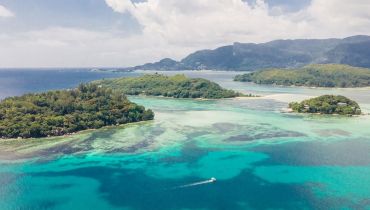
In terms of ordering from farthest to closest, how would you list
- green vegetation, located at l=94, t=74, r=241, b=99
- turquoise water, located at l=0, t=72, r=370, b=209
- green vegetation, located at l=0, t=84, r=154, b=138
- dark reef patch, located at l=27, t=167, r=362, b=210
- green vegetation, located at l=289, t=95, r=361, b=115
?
green vegetation, located at l=94, t=74, r=241, b=99 < green vegetation, located at l=289, t=95, r=361, b=115 < green vegetation, located at l=0, t=84, r=154, b=138 < turquoise water, located at l=0, t=72, r=370, b=209 < dark reef patch, located at l=27, t=167, r=362, b=210

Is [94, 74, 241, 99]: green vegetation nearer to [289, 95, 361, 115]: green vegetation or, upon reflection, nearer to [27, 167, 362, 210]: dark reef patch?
[289, 95, 361, 115]: green vegetation

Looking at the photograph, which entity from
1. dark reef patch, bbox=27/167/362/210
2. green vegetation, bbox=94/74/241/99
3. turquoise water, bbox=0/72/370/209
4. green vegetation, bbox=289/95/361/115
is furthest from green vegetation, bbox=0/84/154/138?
green vegetation, bbox=94/74/241/99

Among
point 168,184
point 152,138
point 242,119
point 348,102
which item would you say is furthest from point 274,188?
point 348,102

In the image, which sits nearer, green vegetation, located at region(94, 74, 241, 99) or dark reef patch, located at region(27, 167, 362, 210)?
dark reef patch, located at region(27, 167, 362, 210)

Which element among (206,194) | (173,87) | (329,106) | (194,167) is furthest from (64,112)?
(173,87)

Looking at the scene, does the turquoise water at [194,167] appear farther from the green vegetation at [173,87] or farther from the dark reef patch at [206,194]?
the green vegetation at [173,87]

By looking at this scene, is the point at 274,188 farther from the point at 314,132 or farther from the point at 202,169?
the point at 314,132
